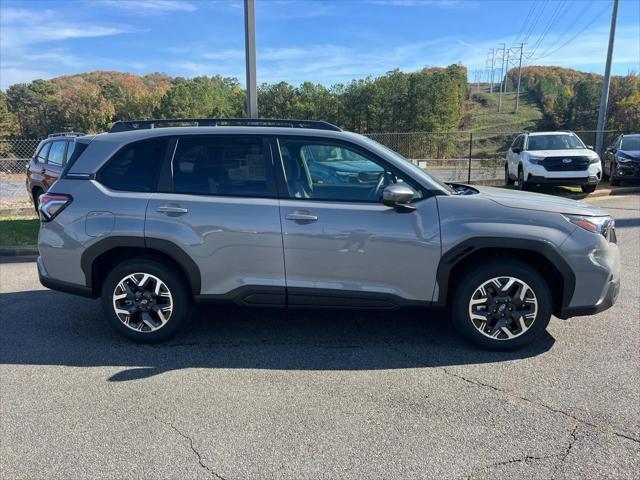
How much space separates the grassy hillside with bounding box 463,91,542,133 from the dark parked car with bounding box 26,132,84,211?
79423 mm

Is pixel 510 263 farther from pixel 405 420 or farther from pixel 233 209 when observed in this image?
pixel 233 209

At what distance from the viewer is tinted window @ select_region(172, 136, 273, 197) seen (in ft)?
13.6

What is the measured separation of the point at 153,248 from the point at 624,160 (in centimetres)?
1514

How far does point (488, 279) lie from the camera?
3.91 metres

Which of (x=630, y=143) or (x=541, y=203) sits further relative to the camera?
(x=630, y=143)

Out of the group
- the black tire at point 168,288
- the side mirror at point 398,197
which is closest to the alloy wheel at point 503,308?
the side mirror at point 398,197

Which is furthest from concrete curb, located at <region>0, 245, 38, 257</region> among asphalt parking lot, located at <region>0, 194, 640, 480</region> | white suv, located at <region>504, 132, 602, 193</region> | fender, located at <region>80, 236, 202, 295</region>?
white suv, located at <region>504, 132, 602, 193</region>

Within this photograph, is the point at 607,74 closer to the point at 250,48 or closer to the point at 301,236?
the point at 250,48

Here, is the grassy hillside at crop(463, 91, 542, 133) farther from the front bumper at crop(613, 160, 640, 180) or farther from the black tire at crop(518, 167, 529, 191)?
the black tire at crop(518, 167, 529, 191)

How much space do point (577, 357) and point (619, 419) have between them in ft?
3.07

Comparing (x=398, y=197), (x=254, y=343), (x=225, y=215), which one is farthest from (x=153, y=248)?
(x=398, y=197)

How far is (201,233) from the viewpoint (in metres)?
4.07

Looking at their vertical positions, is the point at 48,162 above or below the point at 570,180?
above

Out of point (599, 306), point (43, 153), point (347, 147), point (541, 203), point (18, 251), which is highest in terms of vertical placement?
point (347, 147)
